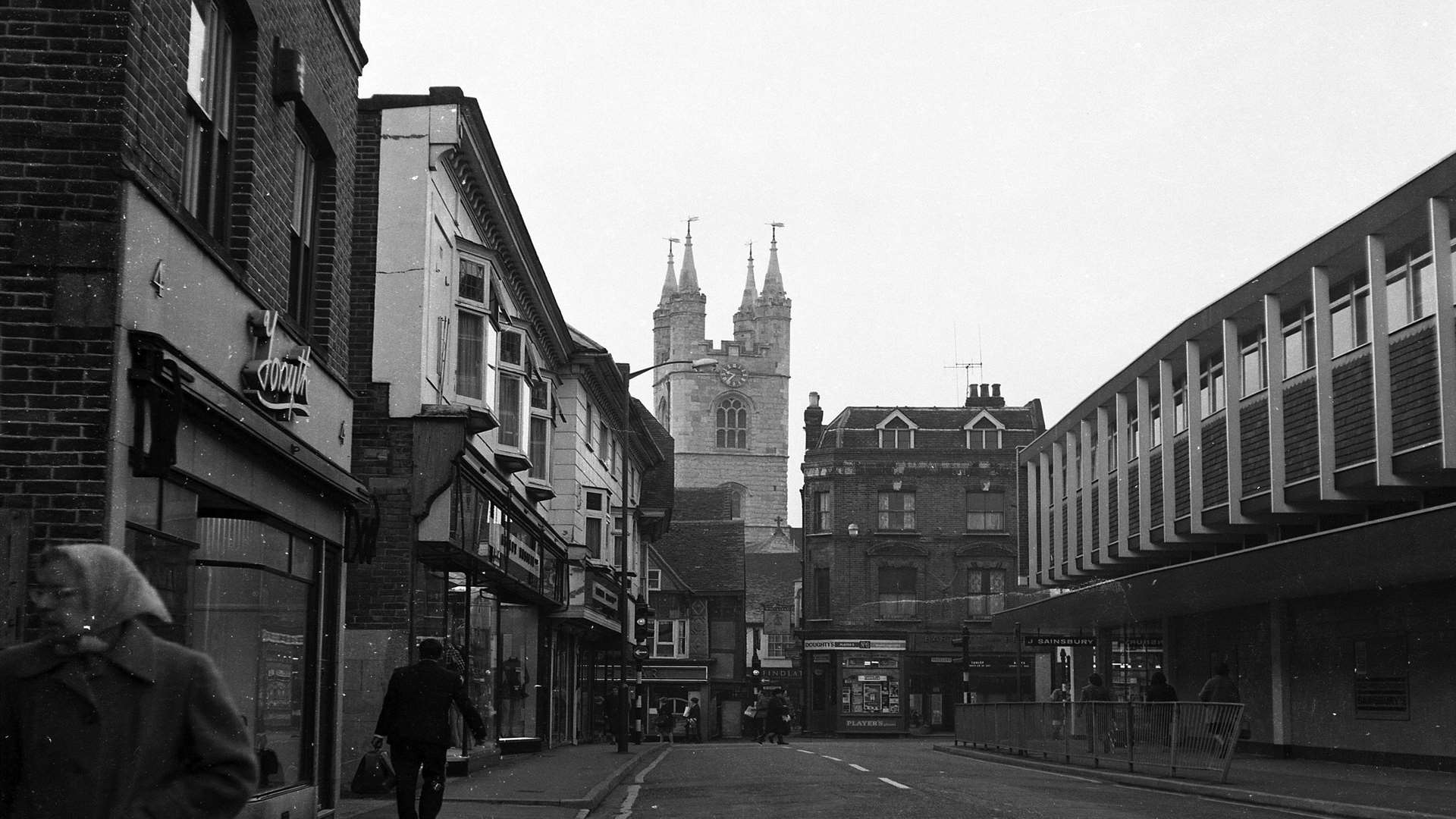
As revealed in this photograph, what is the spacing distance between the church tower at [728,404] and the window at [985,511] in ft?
188

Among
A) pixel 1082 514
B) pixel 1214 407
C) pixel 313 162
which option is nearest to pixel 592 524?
pixel 1082 514

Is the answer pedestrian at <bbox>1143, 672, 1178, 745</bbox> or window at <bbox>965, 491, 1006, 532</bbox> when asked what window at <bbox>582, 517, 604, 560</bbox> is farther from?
window at <bbox>965, 491, 1006, 532</bbox>

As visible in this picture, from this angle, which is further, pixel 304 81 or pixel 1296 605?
pixel 1296 605

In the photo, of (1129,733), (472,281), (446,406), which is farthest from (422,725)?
(1129,733)

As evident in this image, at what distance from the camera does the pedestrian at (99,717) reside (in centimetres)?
394

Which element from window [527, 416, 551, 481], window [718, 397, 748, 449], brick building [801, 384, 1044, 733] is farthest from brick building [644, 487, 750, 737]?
window [718, 397, 748, 449]

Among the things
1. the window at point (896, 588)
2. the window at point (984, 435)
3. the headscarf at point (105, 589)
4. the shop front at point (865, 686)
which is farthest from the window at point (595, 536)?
the headscarf at point (105, 589)

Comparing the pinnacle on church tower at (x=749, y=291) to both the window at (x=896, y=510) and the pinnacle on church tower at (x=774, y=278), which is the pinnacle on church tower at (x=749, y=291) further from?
the window at (x=896, y=510)

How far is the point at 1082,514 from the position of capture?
1570 inches

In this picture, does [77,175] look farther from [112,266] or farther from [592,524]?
[592,524]

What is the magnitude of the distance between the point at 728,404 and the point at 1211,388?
9963cm

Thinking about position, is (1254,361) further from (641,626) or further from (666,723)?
(666,723)

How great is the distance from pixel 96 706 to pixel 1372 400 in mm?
21778

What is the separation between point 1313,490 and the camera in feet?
82.6
